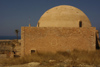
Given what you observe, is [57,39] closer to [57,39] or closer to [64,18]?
[57,39]

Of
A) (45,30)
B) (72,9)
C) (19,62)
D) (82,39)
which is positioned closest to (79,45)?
(82,39)

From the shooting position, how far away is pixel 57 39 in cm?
1020

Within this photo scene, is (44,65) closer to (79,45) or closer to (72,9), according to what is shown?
(79,45)

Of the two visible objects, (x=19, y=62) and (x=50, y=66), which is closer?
(x=50, y=66)

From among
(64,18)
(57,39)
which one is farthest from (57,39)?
(64,18)

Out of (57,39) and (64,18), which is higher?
(64,18)

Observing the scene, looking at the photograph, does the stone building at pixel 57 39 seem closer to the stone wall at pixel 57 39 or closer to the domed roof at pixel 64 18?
the stone wall at pixel 57 39

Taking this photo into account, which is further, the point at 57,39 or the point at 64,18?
the point at 64,18

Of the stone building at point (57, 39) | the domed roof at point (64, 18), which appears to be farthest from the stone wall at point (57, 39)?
the domed roof at point (64, 18)

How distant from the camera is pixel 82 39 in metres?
10.2

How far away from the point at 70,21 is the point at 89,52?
10.6ft

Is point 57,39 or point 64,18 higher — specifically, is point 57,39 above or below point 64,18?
below

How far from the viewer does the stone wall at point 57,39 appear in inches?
401

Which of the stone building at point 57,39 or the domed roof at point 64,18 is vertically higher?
the domed roof at point 64,18
